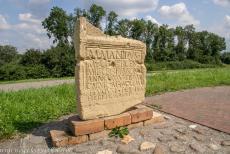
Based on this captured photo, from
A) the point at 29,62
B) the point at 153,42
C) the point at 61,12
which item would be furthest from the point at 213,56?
the point at 29,62

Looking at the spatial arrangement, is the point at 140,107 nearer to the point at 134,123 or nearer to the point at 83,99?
the point at 134,123

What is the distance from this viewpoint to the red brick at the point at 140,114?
18.2 ft

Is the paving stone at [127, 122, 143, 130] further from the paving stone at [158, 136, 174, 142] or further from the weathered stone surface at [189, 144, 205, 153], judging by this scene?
the weathered stone surface at [189, 144, 205, 153]

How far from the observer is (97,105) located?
5.28 metres

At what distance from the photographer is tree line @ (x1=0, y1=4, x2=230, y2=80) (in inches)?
928

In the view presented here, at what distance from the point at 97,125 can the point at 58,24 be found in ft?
93.4

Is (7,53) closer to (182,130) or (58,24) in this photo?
(58,24)

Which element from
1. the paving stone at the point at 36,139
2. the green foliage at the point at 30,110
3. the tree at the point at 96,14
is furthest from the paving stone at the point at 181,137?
the tree at the point at 96,14

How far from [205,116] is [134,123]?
1.95 m

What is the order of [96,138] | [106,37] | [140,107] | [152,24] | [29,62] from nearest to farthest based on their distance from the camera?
1. [96,138]
2. [106,37]
3. [140,107]
4. [29,62]
5. [152,24]

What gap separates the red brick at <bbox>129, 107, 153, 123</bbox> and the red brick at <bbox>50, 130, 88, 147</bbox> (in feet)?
3.76

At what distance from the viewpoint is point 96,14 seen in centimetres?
3272

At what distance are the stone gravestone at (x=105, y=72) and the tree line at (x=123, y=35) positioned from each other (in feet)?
60.7

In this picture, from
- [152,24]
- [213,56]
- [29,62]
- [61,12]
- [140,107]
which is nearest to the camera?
[140,107]
